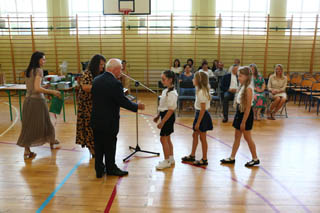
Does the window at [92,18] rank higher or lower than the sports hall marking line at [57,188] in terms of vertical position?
higher

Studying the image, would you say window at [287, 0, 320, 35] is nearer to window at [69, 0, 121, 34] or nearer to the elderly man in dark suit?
window at [69, 0, 121, 34]

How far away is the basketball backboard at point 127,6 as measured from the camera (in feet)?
31.1

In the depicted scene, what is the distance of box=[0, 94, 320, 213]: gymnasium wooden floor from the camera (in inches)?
112

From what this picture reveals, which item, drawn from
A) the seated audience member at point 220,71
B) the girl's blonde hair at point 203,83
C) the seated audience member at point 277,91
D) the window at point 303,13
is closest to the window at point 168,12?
the seated audience member at point 220,71

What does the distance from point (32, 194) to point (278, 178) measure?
Result: 2.94m

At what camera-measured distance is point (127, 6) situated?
31.1ft

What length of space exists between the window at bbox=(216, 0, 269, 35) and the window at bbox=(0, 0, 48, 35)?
23.2 feet

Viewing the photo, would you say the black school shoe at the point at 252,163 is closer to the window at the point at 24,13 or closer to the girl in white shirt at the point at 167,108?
the girl in white shirt at the point at 167,108

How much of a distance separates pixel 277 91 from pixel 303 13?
5936 mm

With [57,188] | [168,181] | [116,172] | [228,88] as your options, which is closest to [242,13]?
[228,88]

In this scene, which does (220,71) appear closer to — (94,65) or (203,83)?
(203,83)

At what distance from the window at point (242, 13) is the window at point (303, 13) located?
3.23 feet

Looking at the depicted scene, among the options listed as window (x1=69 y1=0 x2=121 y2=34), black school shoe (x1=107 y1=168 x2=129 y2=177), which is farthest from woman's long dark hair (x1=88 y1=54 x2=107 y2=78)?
window (x1=69 y1=0 x2=121 y2=34)

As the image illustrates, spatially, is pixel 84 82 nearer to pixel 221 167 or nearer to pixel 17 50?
pixel 221 167
